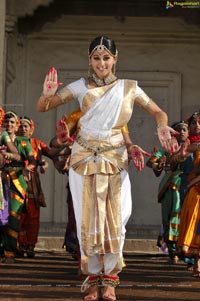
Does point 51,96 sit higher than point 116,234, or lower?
higher

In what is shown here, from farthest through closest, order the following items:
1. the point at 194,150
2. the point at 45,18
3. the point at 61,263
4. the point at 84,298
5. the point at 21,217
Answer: the point at 45,18
the point at 21,217
the point at 61,263
the point at 194,150
the point at 84,298

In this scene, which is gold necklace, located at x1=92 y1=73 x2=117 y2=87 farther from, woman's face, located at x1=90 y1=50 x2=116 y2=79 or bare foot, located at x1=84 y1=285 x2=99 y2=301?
bare foot, located at x1=84 y1=285 x2=99 y2=301

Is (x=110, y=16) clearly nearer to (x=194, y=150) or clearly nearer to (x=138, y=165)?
(x=194, y=150)

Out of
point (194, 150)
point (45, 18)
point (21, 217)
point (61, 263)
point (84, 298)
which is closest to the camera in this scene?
point (84, 298)

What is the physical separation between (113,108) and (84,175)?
19.5 inches

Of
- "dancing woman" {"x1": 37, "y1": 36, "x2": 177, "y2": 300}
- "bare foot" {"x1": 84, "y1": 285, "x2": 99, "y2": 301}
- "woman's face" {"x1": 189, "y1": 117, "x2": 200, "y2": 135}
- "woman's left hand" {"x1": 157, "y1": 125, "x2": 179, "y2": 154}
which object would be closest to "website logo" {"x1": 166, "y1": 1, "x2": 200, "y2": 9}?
"woman's face" {"x1": 189, "y1": 117, "x2": 200, "y2": 135}

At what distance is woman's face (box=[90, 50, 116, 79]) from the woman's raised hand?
11.3 inches

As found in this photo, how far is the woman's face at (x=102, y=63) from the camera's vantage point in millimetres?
6566

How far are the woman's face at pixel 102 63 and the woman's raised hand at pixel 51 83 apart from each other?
287 millimetres

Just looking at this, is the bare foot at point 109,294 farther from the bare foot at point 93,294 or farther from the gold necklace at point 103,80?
the gold necklace at point 103,80

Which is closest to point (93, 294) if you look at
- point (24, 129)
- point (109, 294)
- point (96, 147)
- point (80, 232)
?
point (109, 294)

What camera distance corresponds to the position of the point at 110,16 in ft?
45.9

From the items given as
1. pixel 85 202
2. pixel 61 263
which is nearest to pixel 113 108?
pixel 85 202

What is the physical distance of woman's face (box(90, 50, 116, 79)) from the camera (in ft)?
21.5
